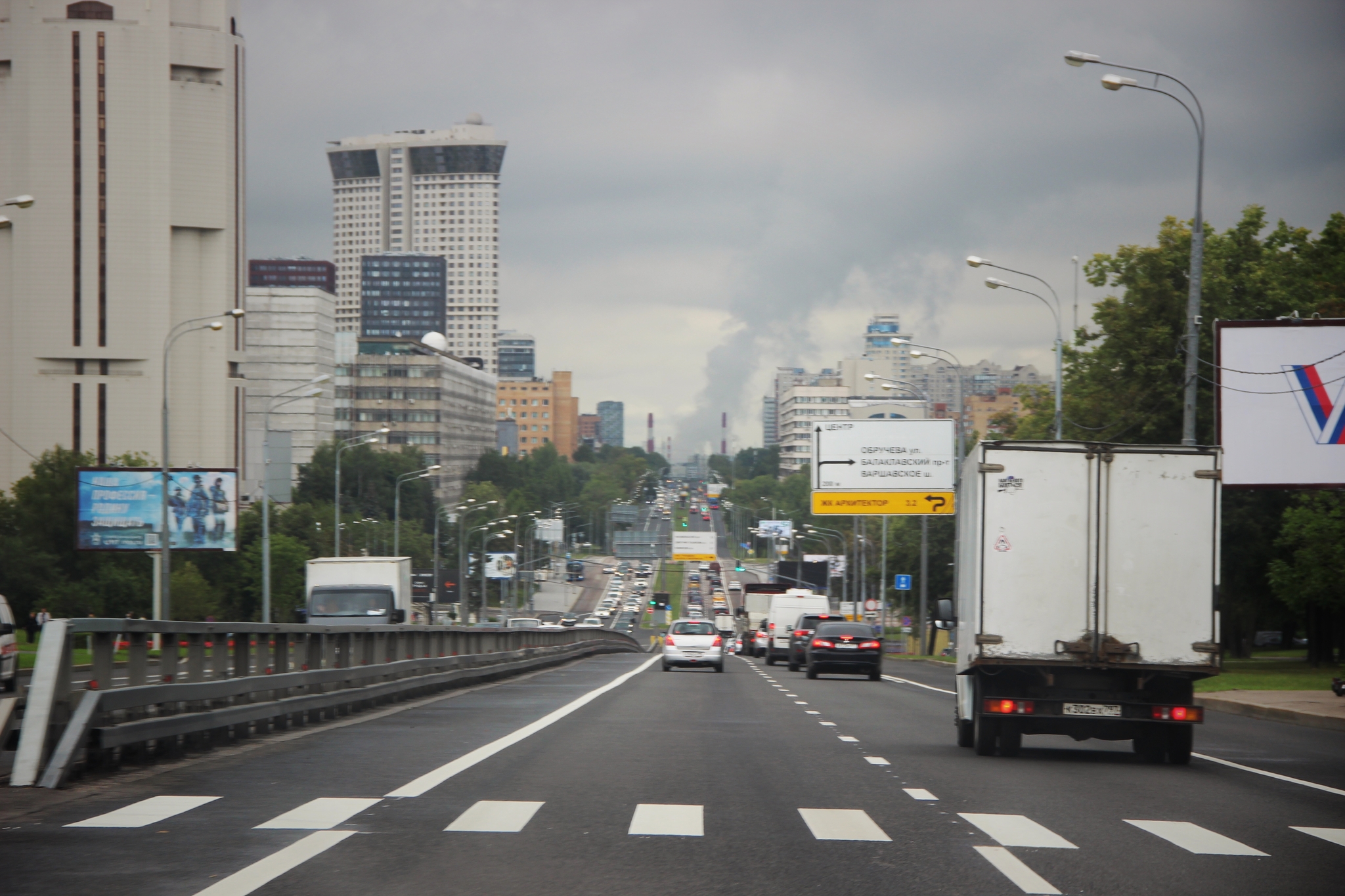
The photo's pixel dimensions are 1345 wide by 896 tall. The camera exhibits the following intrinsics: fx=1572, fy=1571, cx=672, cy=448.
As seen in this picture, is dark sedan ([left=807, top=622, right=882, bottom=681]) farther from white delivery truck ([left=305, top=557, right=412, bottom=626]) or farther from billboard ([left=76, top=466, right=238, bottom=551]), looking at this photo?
billboard ([left=76, top=466, right=238, bottom=551])

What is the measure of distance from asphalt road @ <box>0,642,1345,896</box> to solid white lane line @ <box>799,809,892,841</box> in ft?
0.11

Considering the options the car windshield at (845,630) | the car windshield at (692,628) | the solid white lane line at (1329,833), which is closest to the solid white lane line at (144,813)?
the solid white lane line at (1329,833)

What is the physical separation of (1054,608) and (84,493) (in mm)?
48090

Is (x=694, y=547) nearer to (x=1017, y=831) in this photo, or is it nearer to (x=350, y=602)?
(x=350, y=602)

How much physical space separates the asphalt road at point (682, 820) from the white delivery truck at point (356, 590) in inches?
825

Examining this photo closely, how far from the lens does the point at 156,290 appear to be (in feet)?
356

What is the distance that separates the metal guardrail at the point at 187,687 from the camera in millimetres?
10727

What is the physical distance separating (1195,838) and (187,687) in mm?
8381

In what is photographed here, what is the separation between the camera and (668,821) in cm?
989

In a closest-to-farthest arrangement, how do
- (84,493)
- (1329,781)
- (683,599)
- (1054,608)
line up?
1. (1329,781)
2. (1054,608)
3. (84,493)
4. (683,599)

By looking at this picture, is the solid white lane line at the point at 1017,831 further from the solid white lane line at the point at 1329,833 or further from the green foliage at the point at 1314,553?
the green foliage at the point at 1314,553

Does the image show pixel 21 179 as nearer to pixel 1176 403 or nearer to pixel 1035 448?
pixel 1176 403

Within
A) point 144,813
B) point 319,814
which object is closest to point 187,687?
point 144,813

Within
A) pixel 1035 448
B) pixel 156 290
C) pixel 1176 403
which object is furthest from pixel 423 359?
pixel 1035 448
